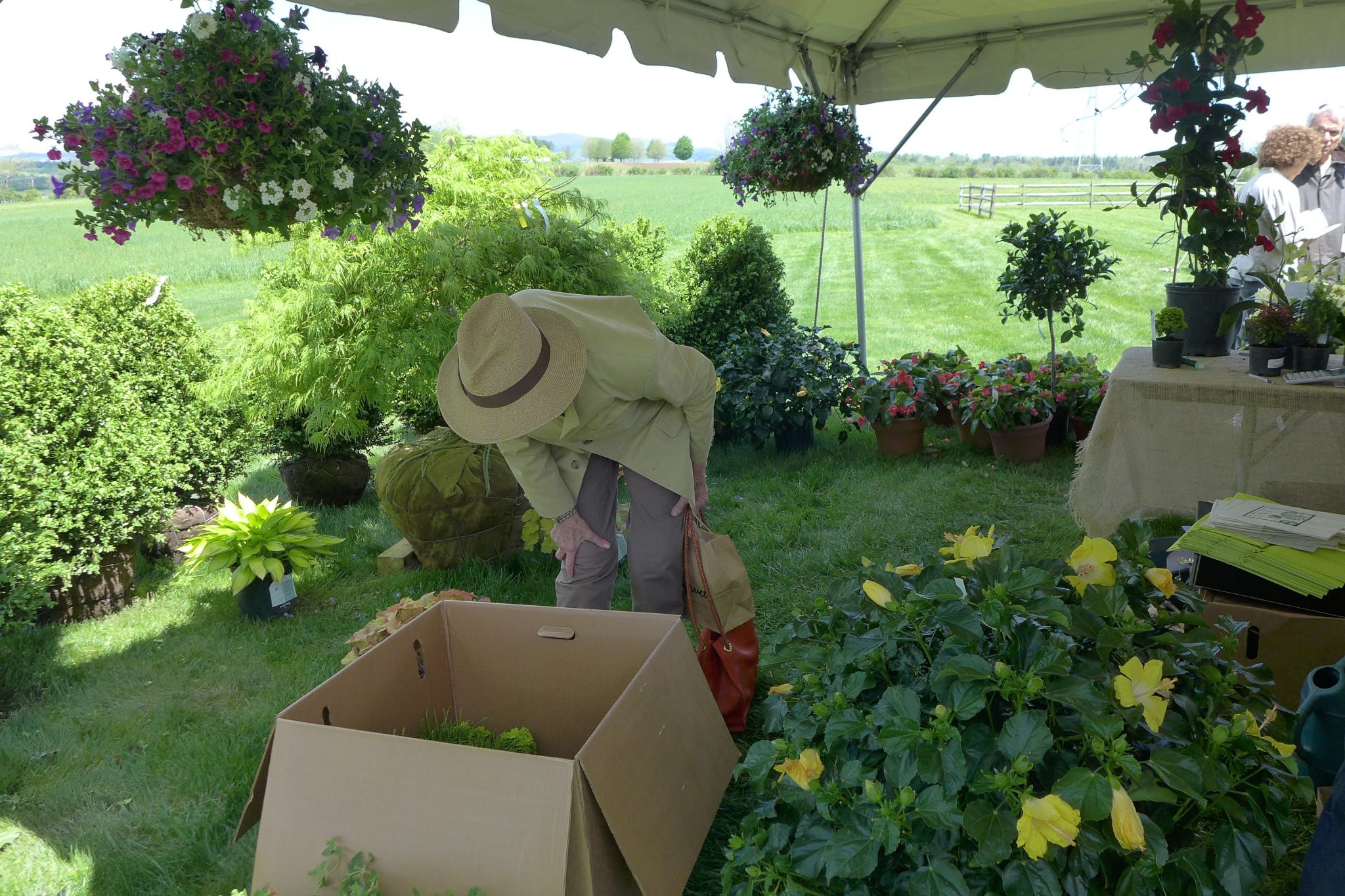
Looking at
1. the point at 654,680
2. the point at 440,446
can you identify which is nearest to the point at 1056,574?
the point at 654,680

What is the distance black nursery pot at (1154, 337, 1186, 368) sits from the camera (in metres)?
3.49

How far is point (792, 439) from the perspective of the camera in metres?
5.51

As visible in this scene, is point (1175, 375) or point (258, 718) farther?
point (1175, 375)

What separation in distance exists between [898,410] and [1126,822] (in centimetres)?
441

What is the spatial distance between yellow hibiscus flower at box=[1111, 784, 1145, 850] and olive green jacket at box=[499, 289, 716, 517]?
5.25 ft

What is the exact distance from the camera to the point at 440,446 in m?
4.04

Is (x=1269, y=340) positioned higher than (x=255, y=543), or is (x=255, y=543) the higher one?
(x=1269, y=340)

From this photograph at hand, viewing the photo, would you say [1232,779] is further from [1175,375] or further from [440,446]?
[440,446]

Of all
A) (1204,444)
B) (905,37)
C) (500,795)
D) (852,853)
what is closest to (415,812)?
(500,795)

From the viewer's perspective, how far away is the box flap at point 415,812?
1.18 meters

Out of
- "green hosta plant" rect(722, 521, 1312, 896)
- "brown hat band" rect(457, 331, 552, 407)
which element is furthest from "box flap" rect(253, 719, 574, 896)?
"brown hat band" rect(457, 331, 552, 407)

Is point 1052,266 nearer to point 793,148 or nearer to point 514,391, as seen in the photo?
point 793,148

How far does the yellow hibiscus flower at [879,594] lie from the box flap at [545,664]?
58 centimetres

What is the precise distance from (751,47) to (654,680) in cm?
395
